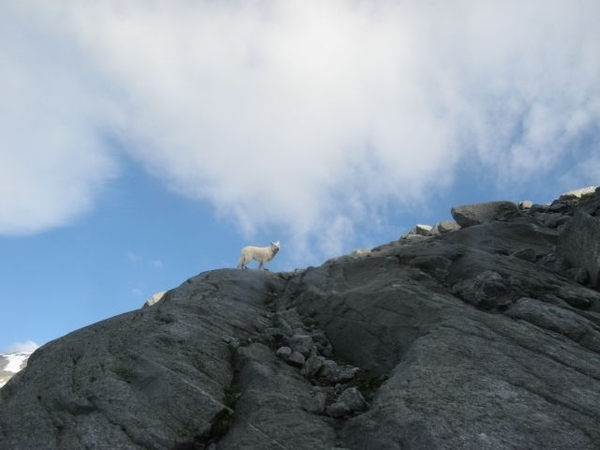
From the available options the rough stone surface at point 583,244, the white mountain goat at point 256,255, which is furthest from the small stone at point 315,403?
the white mountain goat at point 256,255

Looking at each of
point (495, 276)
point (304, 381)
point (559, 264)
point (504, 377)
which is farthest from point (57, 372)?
point (559, 264)

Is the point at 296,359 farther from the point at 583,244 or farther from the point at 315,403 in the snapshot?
the point at 583,244

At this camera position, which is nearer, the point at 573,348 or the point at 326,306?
the point at 573,348

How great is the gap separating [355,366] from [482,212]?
19108 mm

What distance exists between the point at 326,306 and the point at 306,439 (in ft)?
30.7

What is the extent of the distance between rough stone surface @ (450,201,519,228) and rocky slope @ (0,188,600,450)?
26.4ft

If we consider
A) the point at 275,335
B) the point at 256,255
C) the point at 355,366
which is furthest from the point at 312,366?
the point at 256,255

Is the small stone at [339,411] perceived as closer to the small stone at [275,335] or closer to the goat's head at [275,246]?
the small stone at [275,335]

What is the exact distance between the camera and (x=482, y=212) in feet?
107

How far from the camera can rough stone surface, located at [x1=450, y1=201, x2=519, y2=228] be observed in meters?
32.2

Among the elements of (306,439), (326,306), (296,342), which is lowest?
(306,439)

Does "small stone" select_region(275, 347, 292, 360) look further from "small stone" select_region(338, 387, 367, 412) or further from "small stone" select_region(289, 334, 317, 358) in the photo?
"small stone" select_region(338, 387, 367, 412)

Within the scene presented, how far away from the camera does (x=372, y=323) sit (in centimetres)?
1852

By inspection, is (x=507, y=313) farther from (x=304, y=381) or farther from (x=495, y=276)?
(x=304, y=381)
